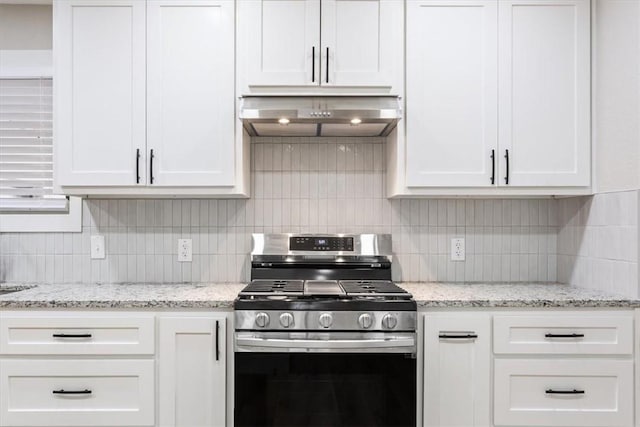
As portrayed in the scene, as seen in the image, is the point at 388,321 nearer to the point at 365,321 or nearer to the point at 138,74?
the point at 365,321

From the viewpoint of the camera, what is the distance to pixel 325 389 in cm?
184

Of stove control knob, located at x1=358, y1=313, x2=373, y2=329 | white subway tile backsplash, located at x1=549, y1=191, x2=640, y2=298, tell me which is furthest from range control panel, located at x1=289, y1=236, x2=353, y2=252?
white subway tile backsplash, located at x1=549, y1=191, x2=640, y2=298

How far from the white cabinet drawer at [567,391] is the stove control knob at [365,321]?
57cm

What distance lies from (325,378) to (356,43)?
1.45m

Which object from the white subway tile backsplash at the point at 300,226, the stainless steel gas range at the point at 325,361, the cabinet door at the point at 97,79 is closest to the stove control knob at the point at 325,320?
the stainless steel gas range at the point at 325,361

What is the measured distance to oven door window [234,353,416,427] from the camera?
6.03 ft

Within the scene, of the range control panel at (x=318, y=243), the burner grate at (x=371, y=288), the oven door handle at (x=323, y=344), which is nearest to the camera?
the oven door handle at (x=323, y=344)

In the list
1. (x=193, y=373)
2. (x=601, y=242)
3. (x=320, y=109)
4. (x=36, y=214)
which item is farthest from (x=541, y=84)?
(x=36, y=214)

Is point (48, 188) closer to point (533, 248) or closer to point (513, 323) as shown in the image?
point (513, 323)

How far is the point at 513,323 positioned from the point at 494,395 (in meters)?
0.30

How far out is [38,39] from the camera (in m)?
2.47

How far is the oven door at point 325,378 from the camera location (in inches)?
72.4

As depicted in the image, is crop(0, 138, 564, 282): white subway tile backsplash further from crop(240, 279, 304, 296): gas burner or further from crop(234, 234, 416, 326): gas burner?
crop(240, 279, 304, 296): gas burner

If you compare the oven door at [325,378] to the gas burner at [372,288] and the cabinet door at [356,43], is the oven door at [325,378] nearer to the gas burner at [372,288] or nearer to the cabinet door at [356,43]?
the gas burner at [372,288]
